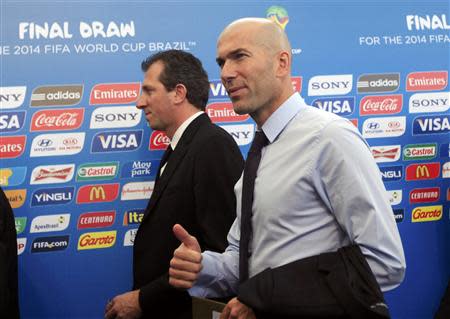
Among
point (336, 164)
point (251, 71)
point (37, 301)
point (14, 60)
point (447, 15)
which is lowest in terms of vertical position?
point (37, 301)

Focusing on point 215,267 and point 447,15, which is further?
point 447,15

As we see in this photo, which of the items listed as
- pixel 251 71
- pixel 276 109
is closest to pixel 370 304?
pixel 276 109

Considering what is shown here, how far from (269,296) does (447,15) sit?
2.91 meters

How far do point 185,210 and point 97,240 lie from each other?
1.03m

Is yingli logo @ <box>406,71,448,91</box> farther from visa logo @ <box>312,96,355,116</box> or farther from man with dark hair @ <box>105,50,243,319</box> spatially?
man with dark hair @ <box>105,50,243,319</box>

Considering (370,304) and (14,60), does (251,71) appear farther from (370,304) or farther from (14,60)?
(14,60)

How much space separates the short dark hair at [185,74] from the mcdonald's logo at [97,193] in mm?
726

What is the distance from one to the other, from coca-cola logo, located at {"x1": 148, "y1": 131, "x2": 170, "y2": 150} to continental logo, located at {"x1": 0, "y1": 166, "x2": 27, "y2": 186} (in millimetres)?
642

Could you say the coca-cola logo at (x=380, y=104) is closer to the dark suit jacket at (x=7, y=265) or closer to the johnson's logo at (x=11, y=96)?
the johnson's logo at (x=11, y=96)

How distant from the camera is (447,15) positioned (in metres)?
3.95

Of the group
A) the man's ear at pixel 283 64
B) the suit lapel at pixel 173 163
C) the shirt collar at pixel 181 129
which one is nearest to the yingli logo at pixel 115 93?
the shirt collar at pixel 181 129

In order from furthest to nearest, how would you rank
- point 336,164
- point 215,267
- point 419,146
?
point 419,146, point 215,267, point 336,164

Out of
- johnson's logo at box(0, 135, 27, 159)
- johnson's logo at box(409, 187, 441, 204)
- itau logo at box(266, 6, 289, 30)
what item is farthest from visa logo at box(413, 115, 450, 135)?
johnson's logo at box(0, 135, 27, 159)

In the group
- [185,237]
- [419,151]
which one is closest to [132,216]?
[419,151]
